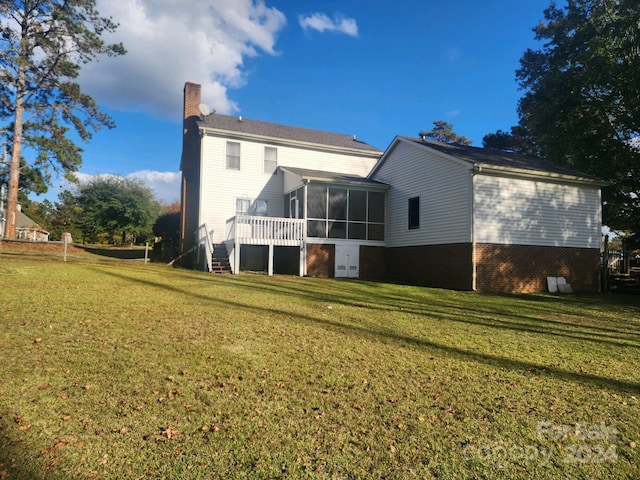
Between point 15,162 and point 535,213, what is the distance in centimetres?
2530

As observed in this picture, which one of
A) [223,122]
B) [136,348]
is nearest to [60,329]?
[136,348]

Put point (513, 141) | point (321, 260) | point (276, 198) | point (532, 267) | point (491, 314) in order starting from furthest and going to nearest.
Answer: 1. point (513, 141)
2. point (276, 198)
3. point (321, 260)
4. point (532, 267)
5. point (491, 314)

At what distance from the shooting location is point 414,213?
1647 centimetres

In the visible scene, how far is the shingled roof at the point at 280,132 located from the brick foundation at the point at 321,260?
691cm

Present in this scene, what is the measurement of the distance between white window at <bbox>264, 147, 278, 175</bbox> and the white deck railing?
4405mm

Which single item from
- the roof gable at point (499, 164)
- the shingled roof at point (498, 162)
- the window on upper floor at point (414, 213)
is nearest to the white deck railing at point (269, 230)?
the window on upper floor at point (414, 213)

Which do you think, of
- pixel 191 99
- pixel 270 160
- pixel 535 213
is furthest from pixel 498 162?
pixel 191 99

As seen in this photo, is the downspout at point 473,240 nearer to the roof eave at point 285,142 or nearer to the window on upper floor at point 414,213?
the window on upper floor at point 414,213

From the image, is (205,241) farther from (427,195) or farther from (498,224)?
(498,224)

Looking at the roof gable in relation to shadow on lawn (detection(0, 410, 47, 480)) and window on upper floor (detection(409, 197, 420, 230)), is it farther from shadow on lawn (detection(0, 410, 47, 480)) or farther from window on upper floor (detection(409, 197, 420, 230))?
shadow on lawn (detection(0, 410, 47, 480))

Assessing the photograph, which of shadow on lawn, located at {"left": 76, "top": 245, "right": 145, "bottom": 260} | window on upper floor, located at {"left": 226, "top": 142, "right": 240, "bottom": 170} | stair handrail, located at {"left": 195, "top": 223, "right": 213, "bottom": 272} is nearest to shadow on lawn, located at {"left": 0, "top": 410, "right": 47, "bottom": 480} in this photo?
stair handrail, located at {"left": 195, "top": 223, "right": 213, "bottom": 272}

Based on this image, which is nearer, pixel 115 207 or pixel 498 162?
pixel 498 162

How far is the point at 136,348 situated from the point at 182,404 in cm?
176

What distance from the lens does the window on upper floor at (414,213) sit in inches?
638
